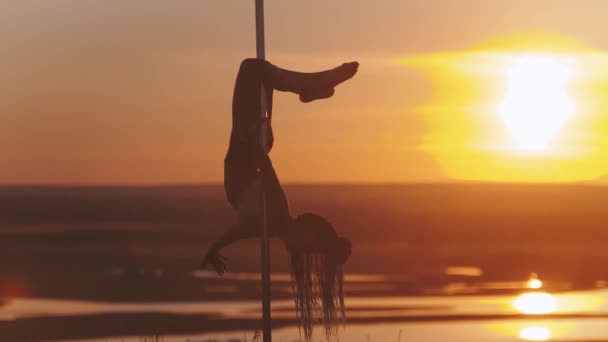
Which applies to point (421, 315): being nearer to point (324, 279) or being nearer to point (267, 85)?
point (324, 279)

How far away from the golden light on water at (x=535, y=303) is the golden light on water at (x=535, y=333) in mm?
1700

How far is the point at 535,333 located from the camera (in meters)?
22.8

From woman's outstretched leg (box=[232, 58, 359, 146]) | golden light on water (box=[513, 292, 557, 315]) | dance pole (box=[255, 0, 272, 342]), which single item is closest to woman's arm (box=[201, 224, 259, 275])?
dance pole (box=[255, 0, 272, 342])

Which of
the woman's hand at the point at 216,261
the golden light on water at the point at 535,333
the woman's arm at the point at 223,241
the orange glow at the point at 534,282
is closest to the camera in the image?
the woman's arm at the point at 223,241

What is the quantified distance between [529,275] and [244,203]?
73.5ft

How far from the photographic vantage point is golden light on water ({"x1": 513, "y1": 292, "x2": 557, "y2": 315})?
2539 centimetres

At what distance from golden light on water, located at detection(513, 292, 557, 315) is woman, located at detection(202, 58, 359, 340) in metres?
14.3

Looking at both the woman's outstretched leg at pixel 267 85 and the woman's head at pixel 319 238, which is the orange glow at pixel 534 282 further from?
the woman's outstretched leg at pixel 267 85

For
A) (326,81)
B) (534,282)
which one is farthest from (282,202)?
(534,282)

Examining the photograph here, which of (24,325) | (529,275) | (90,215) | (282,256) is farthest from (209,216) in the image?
(24,325)

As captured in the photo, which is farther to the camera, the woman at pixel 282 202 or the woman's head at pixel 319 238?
the woman's head at pixel 319 238

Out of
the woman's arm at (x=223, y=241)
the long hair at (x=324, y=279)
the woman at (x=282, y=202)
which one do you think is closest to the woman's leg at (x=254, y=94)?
the woman at (x=282, y=202)

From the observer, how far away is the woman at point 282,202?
10.8 meters

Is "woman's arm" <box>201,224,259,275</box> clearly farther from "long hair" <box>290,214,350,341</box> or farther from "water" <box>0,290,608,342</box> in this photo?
"water" <box>0,290,608,342</box>
